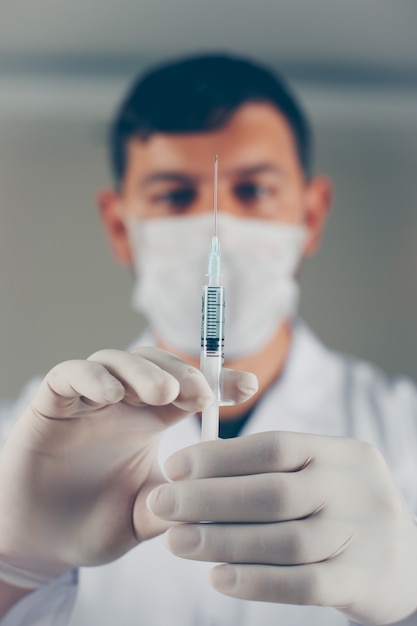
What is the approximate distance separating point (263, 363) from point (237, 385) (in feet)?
1.95

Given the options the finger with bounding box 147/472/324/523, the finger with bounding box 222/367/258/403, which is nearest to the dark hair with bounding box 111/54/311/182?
the finger with bounding box 222/367/258/403

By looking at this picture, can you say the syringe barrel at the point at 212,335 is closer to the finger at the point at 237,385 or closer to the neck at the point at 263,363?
the finger at the point at 237,385

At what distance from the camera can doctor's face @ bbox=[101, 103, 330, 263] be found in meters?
1.32

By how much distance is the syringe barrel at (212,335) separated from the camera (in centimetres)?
74

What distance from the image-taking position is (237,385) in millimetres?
742

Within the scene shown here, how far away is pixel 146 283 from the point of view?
1.35m

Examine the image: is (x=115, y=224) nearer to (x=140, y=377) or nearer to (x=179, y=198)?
(x=179, y=198)

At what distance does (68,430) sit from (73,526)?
16 centimetres

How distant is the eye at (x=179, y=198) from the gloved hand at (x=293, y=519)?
0.70 meters

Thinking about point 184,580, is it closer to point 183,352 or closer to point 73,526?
point 73,526

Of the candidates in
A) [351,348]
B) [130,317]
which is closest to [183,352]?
[130,317]

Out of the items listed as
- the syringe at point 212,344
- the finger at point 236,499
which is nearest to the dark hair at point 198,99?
the syringe at point 212,344

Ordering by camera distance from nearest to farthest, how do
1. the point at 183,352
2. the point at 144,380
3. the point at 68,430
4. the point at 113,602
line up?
the point at 144,380
the point at 68,430
the point at 113,602
the point at 183,352

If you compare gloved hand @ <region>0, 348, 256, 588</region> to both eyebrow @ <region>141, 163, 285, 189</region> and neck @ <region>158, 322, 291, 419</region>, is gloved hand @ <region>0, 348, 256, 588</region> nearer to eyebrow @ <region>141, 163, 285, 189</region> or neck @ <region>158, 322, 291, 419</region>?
neck @ <region>158, 322, 291, 419</region>
